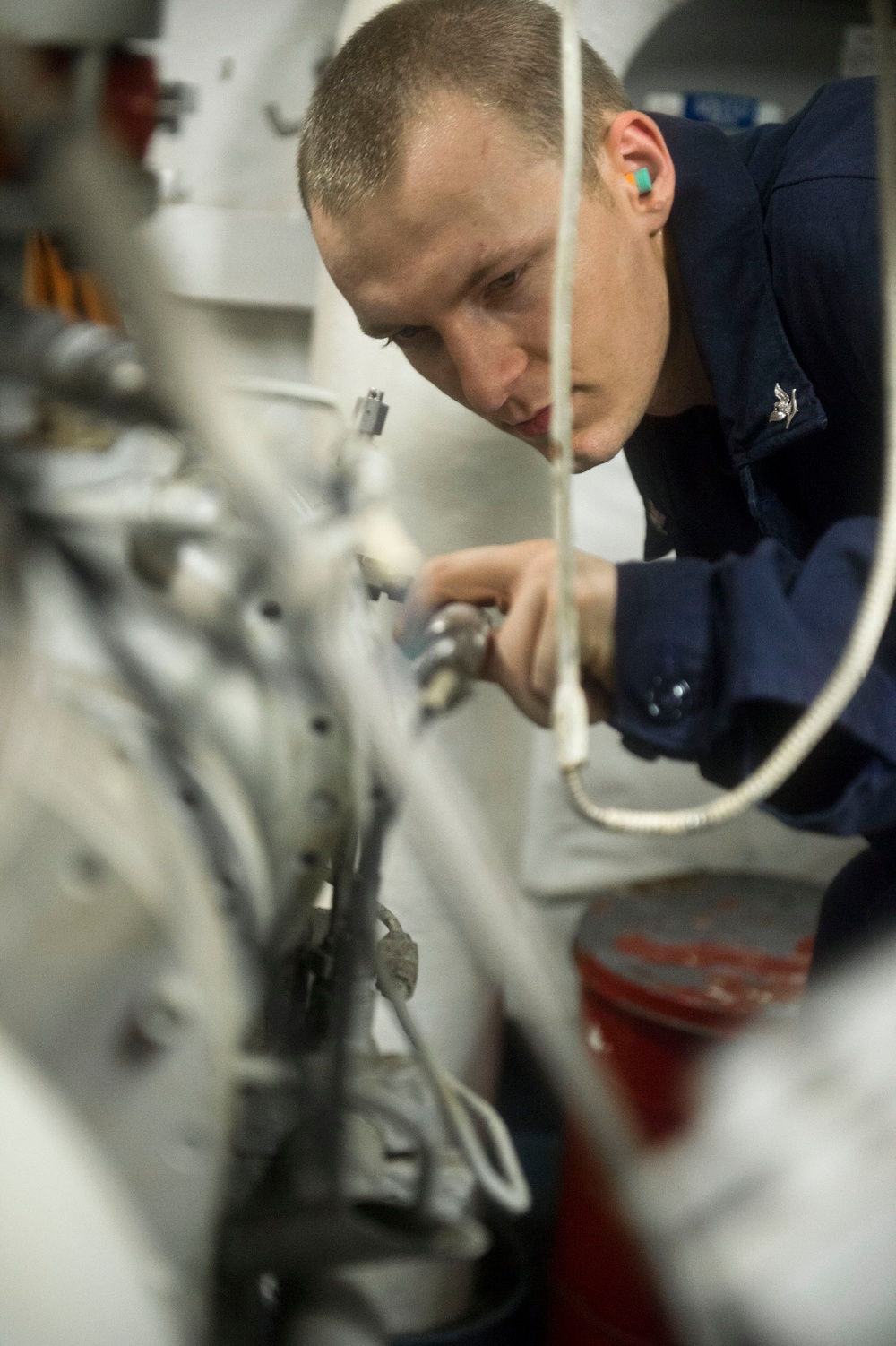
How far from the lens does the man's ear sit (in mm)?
911

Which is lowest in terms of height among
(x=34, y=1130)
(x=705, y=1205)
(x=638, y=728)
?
(x=705, y=1205)

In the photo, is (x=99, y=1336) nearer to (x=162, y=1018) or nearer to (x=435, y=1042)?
(x=162, y=1018)

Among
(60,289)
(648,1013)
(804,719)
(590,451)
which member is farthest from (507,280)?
(648,1013)

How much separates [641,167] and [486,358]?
0.25 meters

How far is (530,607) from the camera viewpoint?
57 centimetres

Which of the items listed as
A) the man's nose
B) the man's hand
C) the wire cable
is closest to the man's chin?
the man's nose

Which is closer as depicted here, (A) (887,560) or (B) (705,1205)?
(A) (887,560)

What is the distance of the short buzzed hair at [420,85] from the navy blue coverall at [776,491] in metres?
0.13

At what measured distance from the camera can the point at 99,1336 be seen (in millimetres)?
492

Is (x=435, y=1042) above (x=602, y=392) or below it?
below

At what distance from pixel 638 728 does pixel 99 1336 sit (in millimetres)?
352

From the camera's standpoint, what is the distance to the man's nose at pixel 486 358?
798 millimetres

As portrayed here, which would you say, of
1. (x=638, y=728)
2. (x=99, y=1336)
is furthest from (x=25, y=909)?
(x=638, y=728)

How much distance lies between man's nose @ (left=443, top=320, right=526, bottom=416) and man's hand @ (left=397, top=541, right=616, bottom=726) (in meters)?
0.24
